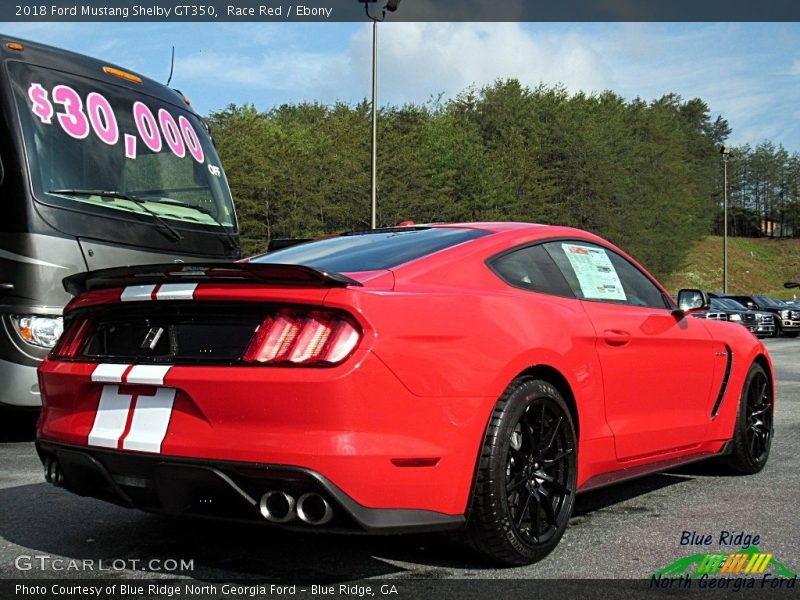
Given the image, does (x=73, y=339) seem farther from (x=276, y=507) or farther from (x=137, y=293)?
(x=276, y=507)

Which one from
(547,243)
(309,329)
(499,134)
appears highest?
(499,134)

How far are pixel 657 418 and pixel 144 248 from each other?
430 centimetres

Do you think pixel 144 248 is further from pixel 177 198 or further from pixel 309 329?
pixel 309 329

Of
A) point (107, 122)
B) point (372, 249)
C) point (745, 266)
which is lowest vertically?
point (372, 249)

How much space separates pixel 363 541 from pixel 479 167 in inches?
2092

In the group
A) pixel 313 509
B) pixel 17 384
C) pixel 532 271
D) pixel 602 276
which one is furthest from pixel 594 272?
pixel 17 384

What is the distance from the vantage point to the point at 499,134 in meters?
67.1

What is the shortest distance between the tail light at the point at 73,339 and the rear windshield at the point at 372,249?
80 centimetres

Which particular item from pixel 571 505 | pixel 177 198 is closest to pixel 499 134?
pixel 177 198

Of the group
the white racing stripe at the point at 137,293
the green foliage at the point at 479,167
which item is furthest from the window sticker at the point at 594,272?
the green foliage at the point at 479,167

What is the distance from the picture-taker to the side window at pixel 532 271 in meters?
3.98

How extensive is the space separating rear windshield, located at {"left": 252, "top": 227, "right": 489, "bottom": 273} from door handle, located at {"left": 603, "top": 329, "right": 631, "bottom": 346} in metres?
0.70

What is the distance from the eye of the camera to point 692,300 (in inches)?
206

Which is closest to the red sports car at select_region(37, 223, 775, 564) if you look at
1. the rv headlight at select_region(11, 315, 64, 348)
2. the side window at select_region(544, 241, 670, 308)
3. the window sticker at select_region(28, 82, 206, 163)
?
the side window at select_region(544, 241, 670, 308)
